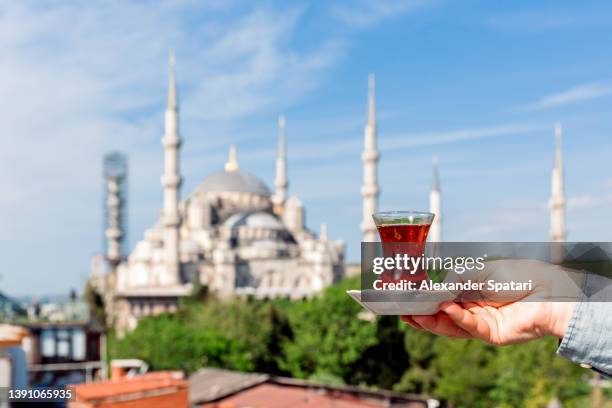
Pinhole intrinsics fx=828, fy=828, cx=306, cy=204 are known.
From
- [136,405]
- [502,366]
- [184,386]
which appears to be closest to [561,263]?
[136,405]

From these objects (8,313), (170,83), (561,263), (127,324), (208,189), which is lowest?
(127,324)

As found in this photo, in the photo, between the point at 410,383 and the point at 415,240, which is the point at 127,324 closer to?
the point at 410,383

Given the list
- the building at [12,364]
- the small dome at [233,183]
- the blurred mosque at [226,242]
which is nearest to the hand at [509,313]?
the building at [12,364]

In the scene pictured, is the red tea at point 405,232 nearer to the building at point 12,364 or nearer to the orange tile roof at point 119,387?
the orange tile roof at point 119,387

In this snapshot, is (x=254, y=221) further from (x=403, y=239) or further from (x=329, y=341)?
(x=403, y=239)

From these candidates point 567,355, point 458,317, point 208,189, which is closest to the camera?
point 567,355

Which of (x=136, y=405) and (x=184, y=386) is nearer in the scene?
(x=136, y=405)

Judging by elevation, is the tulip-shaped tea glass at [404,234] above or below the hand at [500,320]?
above
